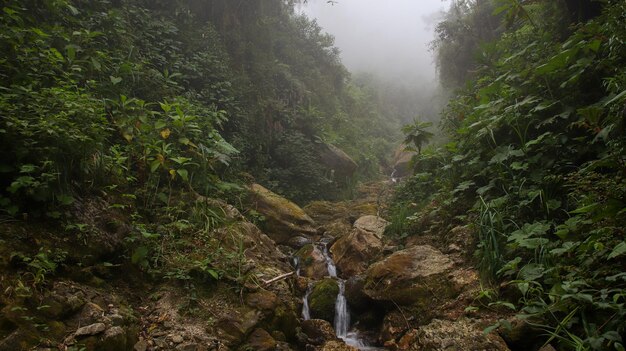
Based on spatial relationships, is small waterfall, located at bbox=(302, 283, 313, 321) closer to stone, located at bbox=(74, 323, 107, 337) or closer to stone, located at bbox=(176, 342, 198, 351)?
stone, located at bbox=(176, 342, 198, 351)

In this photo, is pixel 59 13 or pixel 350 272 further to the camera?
pixel 350 272

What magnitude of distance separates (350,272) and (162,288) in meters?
3.78

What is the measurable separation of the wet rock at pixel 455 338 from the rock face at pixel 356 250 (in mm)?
2771

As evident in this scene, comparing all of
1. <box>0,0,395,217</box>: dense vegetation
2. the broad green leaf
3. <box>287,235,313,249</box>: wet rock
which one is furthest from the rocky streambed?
the broad green leaf

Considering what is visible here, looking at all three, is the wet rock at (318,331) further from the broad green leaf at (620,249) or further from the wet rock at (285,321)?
the broad green leaf at (620,249)

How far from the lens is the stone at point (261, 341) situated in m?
4.19

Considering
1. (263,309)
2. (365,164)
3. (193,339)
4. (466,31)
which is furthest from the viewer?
(365,164)

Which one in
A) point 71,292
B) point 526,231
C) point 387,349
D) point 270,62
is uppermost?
point 270,62

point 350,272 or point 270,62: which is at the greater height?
point 270,62

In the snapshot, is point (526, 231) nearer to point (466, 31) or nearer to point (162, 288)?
point (162, 288)

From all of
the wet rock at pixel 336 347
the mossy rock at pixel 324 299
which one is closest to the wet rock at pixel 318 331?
the wet rock at pixel 336 347

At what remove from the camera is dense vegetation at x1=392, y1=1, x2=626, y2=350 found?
3.01 metres

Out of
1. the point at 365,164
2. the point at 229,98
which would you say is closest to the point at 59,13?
the point at 229,98

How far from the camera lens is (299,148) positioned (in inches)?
444
